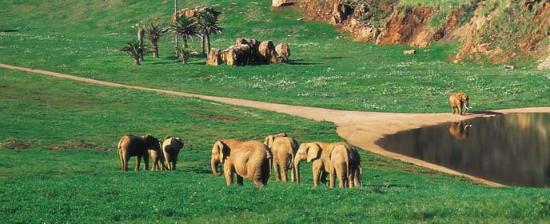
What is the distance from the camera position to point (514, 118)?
60844 mm

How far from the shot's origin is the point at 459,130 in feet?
185

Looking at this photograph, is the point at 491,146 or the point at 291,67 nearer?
the point at 491,146

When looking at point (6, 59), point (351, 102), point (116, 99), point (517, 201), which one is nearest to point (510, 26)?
point (351, 102)

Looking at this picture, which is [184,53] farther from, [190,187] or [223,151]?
Answer: [190,187]

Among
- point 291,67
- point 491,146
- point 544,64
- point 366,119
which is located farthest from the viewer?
point 291,67

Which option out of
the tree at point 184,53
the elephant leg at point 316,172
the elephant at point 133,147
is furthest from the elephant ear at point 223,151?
the tree at point 184,53

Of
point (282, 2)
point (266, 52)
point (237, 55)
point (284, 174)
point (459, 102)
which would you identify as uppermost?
point (282, 2)

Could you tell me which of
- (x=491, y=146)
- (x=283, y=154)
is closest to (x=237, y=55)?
(x=491, y=146)

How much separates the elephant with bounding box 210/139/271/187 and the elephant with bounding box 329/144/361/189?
267cm

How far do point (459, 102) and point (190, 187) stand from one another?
36.8 metres

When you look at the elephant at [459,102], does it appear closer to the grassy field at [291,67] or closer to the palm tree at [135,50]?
the grassy field at [291,67]

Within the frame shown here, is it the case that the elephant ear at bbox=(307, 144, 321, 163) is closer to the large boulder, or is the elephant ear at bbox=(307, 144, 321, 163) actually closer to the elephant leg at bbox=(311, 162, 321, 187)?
the elephant leg at bbox=(311, 162, 321, 187)

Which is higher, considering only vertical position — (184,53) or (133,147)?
(184,53)

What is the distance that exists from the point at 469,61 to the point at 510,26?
21.0ft
